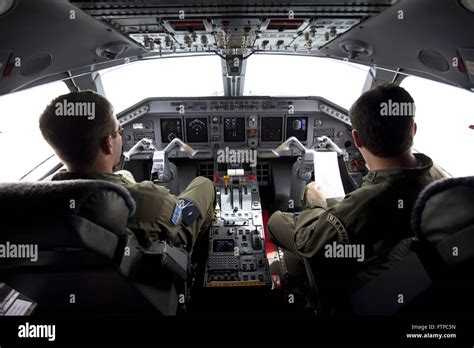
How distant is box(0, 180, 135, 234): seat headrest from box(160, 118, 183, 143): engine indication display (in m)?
2.38

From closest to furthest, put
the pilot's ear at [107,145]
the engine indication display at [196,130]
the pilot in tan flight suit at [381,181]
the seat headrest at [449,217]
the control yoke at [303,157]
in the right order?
the seat headrest at [449,217] < the pilot in tan flight suit at [381,181] < the pilot's ear at [107,145] < the control yoke at [303,157] < the engine indication display at [196,130]

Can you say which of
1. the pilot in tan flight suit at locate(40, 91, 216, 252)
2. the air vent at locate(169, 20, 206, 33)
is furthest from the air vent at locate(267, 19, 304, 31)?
the pilot in tan flight suit at locate(40, 91, 216, 252)

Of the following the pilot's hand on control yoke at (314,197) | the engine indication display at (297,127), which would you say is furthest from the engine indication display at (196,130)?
the pilot's hand on control yoke at (314,197)

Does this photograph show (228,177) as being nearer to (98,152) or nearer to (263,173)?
(263,173)

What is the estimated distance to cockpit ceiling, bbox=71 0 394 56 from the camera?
1584 millimetres

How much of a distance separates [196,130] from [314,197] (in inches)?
74.7

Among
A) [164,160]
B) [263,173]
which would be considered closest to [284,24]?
[164,160]

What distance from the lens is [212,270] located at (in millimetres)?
2059

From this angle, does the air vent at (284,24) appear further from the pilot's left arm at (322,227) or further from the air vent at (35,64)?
the air vent at (35,64)

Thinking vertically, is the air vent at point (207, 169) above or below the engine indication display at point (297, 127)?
below

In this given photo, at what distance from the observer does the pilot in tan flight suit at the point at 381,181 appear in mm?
1188

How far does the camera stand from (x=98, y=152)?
1.30 m

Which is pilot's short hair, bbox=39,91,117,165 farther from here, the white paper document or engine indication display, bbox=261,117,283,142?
engine indication display, bbox=261,117,283,142

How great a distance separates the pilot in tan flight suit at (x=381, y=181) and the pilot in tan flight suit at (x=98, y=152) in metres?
0.82
